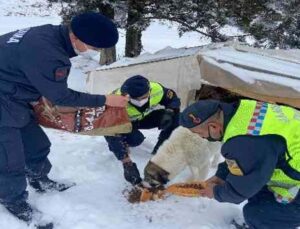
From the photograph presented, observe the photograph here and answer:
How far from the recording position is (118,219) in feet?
11.8

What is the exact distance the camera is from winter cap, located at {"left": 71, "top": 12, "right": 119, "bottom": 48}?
9.77 feet

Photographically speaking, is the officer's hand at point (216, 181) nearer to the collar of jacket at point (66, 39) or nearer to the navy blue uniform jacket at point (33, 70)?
the navy blue uniform jacket at point (33, 70)

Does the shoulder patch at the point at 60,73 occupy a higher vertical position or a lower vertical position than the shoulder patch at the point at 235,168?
higher

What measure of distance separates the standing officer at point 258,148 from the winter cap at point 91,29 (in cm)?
75

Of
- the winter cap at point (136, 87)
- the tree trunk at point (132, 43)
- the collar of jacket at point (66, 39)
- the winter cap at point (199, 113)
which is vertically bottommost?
the tree trunk at point (132, 43)

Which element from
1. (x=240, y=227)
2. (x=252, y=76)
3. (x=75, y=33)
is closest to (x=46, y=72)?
(x=75, y=33)

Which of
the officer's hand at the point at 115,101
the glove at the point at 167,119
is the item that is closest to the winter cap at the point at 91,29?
the officer's hand at the point at 115,101

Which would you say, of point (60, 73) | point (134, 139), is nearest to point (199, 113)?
point (60, 73)

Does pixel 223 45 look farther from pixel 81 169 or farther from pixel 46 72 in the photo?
pixel 46 72

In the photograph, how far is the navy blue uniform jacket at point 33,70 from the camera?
2965mm

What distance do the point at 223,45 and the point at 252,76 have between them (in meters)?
1.08

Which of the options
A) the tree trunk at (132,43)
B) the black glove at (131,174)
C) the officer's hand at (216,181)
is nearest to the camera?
the officer's hand at (216,181)

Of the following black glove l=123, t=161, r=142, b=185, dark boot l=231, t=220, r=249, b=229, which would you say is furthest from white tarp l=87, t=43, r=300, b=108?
dark boot l=231, t=220, r=249, b=229

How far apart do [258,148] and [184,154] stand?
1.37 metres
